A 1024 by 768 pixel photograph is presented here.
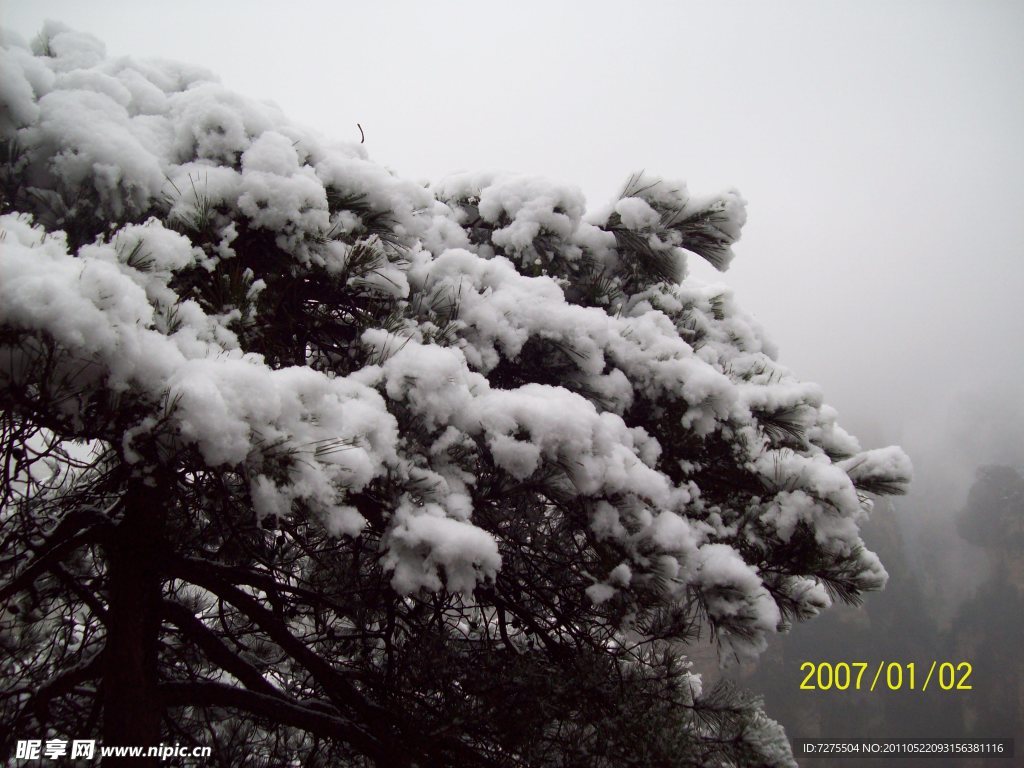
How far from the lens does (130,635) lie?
1.76 metres

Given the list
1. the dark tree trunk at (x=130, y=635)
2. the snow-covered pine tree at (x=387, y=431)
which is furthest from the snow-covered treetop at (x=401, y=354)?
the dark tree trunk at (x=130, y=635)

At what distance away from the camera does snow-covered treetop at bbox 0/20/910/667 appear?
1.08 m

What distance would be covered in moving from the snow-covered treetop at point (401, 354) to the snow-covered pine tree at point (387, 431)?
0.03 ft

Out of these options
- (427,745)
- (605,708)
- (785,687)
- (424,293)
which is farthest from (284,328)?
(785,687)

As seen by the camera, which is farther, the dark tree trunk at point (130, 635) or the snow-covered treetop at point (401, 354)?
the dark tree trunk at point (130, 635)

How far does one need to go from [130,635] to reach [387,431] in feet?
4.18

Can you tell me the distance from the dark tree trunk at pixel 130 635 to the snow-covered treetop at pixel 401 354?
60 centimetres

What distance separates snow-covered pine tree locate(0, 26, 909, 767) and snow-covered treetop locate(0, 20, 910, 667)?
0.03 feet

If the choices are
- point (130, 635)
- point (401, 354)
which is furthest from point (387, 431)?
point (130, 635)

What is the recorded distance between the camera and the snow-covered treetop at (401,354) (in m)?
1.08

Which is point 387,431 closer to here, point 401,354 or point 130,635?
point 401,354

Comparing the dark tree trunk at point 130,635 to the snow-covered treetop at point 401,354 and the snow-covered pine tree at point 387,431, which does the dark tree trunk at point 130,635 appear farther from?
the snow-covered treetop at point 401,354

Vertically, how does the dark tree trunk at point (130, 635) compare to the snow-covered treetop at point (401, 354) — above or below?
below

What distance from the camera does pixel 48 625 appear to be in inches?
123
